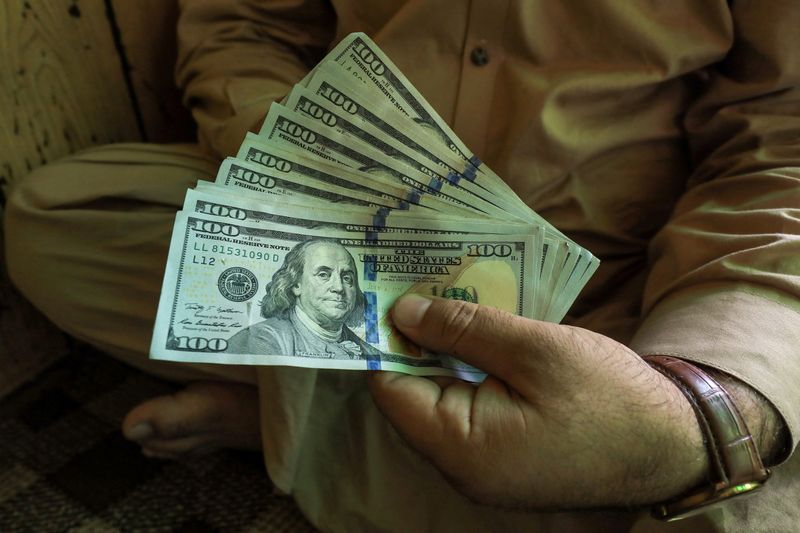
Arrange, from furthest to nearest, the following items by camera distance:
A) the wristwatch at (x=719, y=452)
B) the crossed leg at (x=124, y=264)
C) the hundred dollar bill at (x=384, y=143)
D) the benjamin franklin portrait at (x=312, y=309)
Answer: the crossed leg at (x=124, y=264), the hundred dollar bill at (x=384, y=143), the benjamin franklin portrait at (x=312, y=309), the wristwatch at (x=719, y=452)

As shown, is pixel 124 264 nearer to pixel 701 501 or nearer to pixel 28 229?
pixel 28 229

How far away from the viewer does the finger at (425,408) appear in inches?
19.5

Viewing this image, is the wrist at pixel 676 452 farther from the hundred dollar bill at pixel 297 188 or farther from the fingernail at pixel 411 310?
the hundred dollar bill at pixel 297 188

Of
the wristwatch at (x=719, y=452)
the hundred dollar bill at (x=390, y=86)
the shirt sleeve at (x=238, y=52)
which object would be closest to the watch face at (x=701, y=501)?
Result: the wristwatch at (x=719, y=452)

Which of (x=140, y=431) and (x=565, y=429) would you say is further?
(x=140, y=431)

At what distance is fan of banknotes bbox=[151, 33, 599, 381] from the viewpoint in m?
0.57

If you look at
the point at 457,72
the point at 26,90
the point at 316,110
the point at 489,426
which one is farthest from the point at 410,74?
the point at 26,90

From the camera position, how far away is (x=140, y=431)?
2.80 ft

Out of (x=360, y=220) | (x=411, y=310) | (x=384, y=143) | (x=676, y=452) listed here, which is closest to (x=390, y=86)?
(x=384, y=143)

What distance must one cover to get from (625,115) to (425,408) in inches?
19.2

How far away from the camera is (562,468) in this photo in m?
0.48

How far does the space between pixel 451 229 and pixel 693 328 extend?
0.26 meters

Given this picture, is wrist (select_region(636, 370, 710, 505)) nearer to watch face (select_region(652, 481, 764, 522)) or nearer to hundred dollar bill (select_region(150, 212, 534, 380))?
watch face (select_region(652, 481, 764, 522))

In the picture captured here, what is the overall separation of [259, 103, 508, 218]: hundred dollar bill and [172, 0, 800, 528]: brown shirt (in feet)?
0.34
